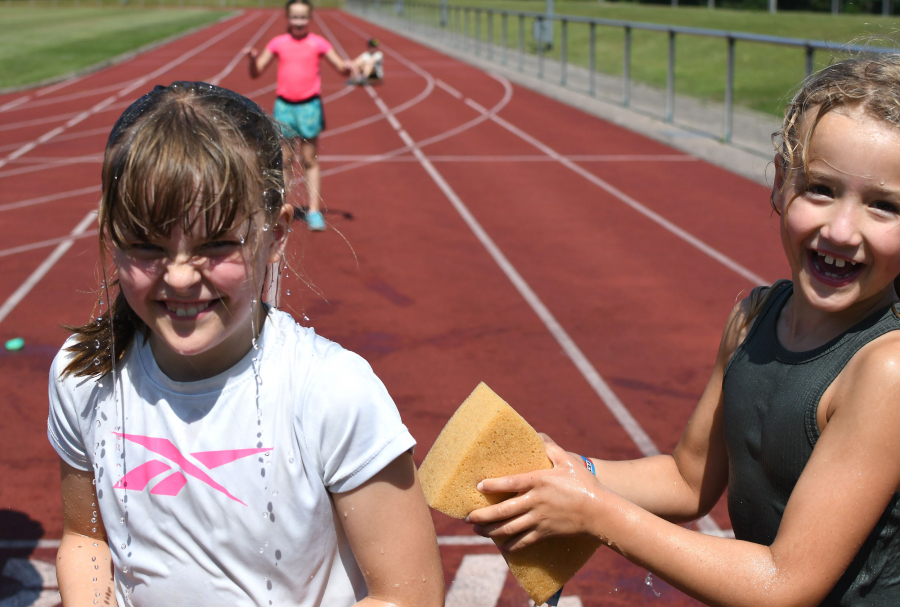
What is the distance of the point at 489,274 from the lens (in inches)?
312

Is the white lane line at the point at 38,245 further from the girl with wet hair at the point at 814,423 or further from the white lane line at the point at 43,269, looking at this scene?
the girl with wet hair at the point at 814,423

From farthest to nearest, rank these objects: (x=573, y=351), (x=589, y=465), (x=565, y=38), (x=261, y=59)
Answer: (x=565, y=38), (x=261, y=59), (x=573, y=351), (x=589, y=465)

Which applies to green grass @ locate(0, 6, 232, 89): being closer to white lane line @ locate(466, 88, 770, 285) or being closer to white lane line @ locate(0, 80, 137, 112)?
white lane line @ locate(0, 80, 137, 112)

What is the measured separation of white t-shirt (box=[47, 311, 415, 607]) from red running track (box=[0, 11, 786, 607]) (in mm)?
482

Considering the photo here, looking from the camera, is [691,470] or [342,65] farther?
[342,65]

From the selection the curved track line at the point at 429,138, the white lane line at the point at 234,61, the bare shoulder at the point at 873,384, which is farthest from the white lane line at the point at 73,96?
the bare shoulder at the point at 873,384

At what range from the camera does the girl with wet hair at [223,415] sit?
155 centimetres

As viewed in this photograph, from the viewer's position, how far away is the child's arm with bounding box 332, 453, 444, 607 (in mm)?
1578

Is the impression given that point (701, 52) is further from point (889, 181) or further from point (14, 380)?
point (889, 181)

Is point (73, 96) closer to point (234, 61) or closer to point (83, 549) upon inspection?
point (234, 61)

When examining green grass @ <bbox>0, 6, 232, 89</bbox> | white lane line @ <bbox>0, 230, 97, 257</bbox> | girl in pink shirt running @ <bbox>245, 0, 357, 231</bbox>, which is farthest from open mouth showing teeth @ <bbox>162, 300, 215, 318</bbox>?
green grass @ <bbox>0, 6, 232, 89</bbox>

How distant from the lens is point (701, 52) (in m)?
27.4

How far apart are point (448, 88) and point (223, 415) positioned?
69.5 ft

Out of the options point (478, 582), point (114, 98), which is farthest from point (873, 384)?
point (114, 98)
